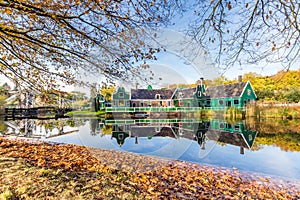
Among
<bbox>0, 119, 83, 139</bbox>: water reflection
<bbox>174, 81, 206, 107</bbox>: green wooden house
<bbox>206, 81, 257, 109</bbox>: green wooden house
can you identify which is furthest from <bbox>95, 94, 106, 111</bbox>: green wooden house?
<bbox>206, 81, 257, 109</bbox>: green wooden house

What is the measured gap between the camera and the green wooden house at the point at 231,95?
26.1 metres

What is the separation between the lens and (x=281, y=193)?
3252 millimetres

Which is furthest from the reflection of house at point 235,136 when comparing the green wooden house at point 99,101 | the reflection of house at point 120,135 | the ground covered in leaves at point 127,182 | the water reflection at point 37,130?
the water reflection at point 37,130

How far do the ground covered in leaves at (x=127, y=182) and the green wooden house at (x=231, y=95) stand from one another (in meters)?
23.9

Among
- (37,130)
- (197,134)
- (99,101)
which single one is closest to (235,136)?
(197,134)

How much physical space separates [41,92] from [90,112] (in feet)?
49.2

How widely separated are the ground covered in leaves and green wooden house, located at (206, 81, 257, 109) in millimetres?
23856

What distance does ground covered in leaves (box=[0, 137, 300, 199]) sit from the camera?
2586 millimetres

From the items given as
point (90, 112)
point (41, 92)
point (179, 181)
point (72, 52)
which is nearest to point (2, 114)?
point (90, 112)

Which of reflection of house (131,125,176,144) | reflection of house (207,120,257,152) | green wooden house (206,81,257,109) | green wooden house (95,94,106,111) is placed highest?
green wooden house (206,81,257,109)

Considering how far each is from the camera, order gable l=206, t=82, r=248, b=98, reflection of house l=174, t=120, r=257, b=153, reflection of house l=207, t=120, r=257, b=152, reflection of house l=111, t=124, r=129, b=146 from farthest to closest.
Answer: gable l=206, t=82, r=248, b=98 < reflection of house l=207, t=120, r=257, b=152 < reflection of house l=174, t=120, r=257, b=153 < reflection of house l=111, t=124, r=129, b=146

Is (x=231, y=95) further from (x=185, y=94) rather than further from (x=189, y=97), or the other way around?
(x=185, y=94)

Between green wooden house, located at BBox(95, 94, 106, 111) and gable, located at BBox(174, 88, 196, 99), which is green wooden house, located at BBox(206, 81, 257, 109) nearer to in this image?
gable, located at BBox(174, 88, 196, 99)

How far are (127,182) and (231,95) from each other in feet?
89.0
